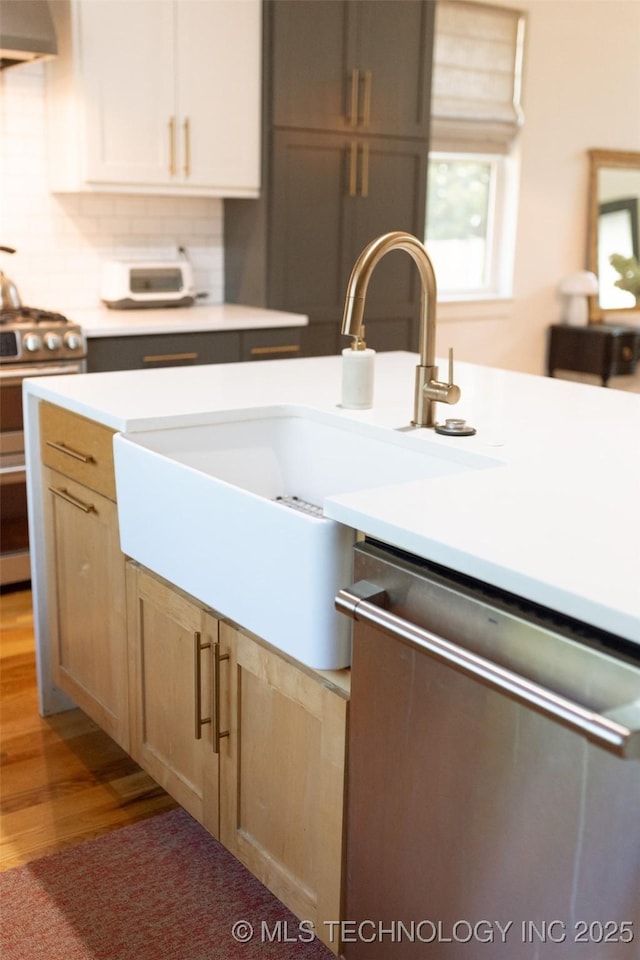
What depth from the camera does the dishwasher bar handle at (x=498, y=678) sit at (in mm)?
1032

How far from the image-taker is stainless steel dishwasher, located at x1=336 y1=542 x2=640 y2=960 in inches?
43.8

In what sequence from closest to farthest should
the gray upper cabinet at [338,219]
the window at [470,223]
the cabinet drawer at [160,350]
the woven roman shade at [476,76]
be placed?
the cabinet drawer at [160,350] < the gray upper cabinet at [338,219] < the woven roman shade at [476,76] < the window at [470,223]

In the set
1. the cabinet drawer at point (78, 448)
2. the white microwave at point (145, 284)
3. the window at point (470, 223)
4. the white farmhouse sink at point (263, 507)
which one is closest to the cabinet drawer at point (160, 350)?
the white microwave at point (145, 284)

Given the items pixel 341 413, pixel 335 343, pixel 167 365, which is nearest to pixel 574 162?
pixel 335 343

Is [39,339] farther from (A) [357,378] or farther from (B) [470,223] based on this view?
(B) [470,223]

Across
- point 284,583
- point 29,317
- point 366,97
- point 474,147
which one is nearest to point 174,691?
point 284,583

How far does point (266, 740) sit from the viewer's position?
1722mm

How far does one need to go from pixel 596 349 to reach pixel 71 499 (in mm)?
4268

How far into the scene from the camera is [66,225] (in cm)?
428

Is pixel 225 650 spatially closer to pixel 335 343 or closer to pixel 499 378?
pixel 499 378

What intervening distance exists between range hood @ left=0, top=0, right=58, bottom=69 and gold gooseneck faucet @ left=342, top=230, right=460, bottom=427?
228 cm

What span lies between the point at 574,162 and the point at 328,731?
5263 mm

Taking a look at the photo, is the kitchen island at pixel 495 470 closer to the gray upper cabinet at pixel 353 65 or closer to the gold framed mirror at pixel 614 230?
the gray upper cabinet at pixel 353 65

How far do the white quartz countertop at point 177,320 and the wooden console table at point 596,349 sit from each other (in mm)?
2219
